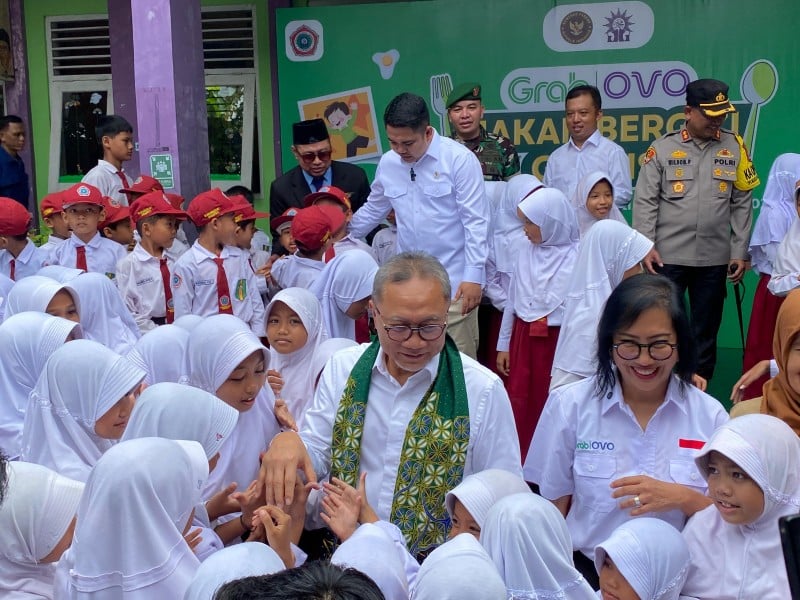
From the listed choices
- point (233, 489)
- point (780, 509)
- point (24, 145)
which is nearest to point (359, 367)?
point (233, 489)

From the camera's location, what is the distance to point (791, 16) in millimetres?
7270

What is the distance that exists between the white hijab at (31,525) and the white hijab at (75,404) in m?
0.54

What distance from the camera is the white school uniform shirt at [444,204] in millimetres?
5270

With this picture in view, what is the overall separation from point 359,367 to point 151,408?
1.98 ft

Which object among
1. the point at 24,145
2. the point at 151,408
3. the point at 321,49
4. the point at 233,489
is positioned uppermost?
the point at 321,49

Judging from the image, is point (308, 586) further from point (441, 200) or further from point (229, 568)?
point (441, 200)

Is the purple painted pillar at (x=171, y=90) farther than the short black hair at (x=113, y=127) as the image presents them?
No

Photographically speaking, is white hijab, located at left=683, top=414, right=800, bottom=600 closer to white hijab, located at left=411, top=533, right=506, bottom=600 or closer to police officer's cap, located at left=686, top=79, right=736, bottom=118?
white hijab, located at left=411, top=533, right=506, bottom=600

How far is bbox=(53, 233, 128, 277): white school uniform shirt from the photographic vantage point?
620 cm

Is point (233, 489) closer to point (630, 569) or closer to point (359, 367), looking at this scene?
point (359, 367)

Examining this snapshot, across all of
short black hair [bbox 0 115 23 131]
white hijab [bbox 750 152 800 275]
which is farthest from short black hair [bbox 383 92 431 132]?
short black hair [bbox 0 115 23 131]

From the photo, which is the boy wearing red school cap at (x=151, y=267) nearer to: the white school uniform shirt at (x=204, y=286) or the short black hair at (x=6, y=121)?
the white school uniform shirt at (x=204, y=286)

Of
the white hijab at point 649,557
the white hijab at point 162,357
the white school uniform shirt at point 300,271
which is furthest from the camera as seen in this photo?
the white school uniform shirt at point 300,271

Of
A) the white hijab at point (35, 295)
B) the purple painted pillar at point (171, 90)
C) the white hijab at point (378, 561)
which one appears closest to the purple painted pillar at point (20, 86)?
the purple painted pillar at point (171, 90)
